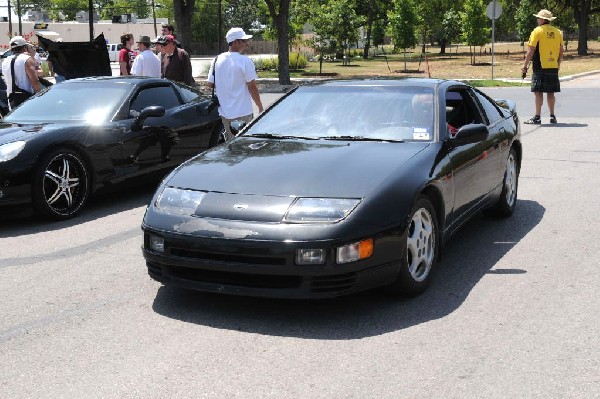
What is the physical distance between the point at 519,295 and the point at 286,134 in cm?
201

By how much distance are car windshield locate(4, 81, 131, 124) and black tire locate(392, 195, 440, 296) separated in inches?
173

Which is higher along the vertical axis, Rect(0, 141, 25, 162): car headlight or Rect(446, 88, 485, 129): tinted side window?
Rect(446, 88, 485, 129): tinted side window

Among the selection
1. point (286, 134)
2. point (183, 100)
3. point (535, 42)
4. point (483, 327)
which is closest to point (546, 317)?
point (483, 327)

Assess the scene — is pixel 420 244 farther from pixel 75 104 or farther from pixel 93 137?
pixel 75 104

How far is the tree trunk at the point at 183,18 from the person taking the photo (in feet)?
105

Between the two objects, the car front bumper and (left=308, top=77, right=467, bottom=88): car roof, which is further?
(left=308, top=77, right=467, bottom=88): car roof

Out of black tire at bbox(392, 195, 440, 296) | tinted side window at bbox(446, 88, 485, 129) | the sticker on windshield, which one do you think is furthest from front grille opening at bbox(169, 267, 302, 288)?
tinted side window at bbox(446, 88, 485, 129)

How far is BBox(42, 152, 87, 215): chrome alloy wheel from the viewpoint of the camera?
7.63 m

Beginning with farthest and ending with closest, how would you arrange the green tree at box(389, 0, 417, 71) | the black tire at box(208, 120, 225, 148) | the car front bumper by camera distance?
the green tree at box(389, 0, 417, 71)
the black tire at box(208, 120, 225, 148)
the car front bumper

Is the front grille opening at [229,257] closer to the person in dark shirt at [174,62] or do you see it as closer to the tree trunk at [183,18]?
the person in dark shirt at [174,62]

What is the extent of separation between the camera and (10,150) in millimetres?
7461

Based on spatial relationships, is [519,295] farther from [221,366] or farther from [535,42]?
[535,42]

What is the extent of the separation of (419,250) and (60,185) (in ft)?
13.2

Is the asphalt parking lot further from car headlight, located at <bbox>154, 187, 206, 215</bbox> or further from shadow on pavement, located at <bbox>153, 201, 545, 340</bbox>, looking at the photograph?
Result: car headlight, located at <bbox>154, 187, 206, 215</bbox>
